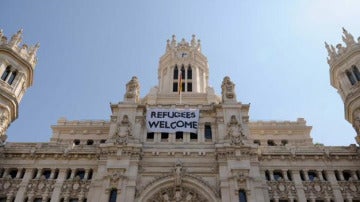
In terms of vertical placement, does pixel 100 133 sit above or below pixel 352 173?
above

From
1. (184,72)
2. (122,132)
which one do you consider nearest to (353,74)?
(122,132)

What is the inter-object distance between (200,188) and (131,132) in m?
10.0

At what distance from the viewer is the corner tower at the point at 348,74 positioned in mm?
45219

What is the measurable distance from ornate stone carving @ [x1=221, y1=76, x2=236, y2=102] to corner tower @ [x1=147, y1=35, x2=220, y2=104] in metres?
12.2

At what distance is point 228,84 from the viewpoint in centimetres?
4788

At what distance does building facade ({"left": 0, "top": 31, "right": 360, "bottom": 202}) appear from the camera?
38.0 meters

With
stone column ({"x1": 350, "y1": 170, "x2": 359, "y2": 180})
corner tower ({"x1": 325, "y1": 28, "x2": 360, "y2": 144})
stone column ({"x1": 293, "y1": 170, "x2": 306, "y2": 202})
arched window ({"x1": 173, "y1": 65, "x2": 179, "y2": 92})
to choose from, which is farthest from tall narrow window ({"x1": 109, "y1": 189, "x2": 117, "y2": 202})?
arched window ({"x1": 173, "y1": 65, "x2": 179, "y2": 92})

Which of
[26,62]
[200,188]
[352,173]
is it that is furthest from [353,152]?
[26,62]

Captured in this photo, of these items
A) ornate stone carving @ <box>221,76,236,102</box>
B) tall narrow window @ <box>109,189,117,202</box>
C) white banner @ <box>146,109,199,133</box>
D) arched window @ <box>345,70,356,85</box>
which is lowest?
tall narrow window @ <box>109,189,117,202</box>

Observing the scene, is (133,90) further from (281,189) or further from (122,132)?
(281,189)

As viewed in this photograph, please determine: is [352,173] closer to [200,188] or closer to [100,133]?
[200,188]

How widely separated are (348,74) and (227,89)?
15.5 meters

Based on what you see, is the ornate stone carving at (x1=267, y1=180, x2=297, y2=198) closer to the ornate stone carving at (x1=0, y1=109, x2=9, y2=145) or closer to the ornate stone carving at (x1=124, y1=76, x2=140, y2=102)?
the ornate stone carving at (x1=124, y1=76, x2=140, y2=102)

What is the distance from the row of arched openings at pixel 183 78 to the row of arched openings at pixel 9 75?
88.9 ft
